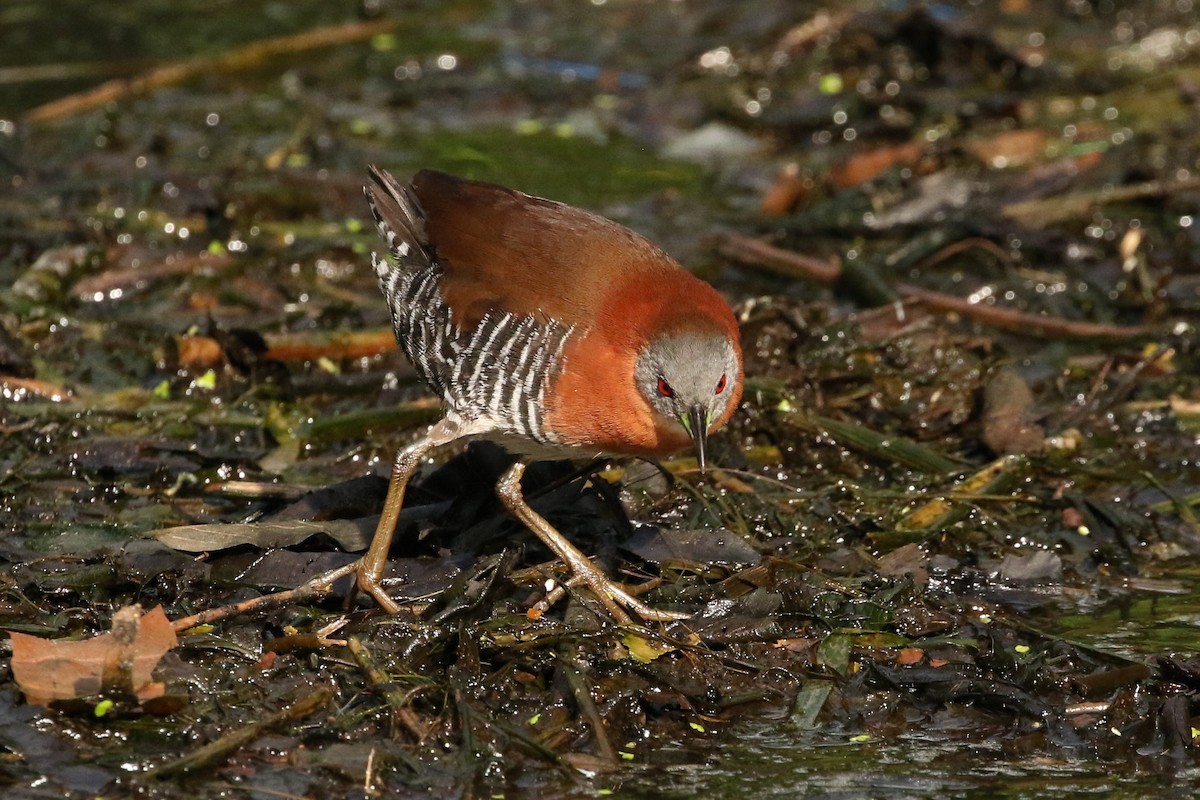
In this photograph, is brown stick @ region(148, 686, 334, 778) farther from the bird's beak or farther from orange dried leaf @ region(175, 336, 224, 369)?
orange dried leaf @ region(175, 336, 224, 369)

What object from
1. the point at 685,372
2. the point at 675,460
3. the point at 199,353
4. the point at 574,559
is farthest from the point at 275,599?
the point at 199,353

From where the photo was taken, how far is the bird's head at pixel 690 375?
5031mm

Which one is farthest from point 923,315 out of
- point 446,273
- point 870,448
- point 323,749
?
point 323,749

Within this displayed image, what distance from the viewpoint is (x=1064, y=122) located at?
32.8 ft

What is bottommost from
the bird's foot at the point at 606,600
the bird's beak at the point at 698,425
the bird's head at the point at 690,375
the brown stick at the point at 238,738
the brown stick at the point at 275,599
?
the brown stick at the point at 238,738

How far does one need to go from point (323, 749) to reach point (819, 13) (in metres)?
8.11

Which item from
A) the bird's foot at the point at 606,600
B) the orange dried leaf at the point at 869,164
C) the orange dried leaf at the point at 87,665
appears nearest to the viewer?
the orange dried leaf at the point at 87,665

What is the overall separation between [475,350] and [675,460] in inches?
50.6

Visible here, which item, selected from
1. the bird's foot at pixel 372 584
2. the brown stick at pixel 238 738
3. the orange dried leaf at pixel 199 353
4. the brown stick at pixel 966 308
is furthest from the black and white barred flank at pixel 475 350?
the brown stick at pixel 966 308

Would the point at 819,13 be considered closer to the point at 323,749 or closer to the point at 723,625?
the point at 723,625

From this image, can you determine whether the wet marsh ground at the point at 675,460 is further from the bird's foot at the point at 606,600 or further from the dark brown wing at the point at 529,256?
the dark brown wing at the point at 529,256

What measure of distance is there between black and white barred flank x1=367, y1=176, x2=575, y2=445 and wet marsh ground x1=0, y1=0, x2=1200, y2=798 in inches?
20.2

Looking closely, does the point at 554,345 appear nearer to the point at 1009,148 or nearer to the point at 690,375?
the point at 690,375

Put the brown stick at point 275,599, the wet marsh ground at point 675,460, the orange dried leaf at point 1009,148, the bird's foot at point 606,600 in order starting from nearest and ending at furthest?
the wet marsh ground at point 675,460
the brown stick at point 275,599
the bird's foot at point 606,600
the orange dried leaf at point 1009,148
